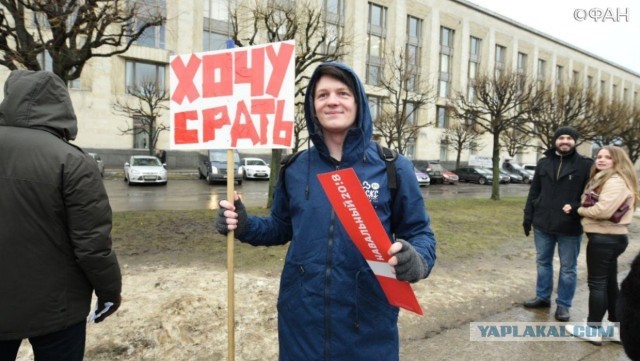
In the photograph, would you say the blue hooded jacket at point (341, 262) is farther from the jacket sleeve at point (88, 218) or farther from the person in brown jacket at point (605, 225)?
the person in brown jacket at point (605, 225)

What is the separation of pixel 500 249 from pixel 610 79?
73.3m

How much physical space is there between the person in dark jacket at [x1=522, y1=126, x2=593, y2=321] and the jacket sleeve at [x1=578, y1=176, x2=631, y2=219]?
0.35 metres

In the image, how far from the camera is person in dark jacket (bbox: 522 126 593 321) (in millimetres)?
4066

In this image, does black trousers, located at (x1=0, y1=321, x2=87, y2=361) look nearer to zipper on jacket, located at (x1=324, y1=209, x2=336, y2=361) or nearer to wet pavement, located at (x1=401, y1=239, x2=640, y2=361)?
zipper on jacket, located at (x1=324, y1=209, x2=336, y2=361)

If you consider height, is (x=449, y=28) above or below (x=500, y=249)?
above

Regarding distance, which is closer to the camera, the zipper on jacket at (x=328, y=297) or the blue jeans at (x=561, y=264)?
the zipper on jacket at (x=328, y=297)

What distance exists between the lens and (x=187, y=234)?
25.1ft

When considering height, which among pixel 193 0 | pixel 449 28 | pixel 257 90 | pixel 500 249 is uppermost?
pixel 449 28

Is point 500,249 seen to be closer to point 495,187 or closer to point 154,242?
point 154,242

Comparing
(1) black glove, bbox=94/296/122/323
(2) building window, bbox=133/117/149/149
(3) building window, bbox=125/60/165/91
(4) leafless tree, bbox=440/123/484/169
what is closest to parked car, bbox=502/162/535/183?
(4) leafless tree, bbox=440/123/484/169

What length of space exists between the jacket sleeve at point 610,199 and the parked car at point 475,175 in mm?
29852

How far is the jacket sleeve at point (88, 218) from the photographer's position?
190cm

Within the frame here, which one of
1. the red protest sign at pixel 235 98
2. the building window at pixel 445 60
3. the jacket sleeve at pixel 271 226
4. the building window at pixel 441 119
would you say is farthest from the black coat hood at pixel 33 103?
the building window at pixel 445 60

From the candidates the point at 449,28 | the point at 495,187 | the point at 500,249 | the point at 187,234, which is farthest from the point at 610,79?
the point at 187,234
